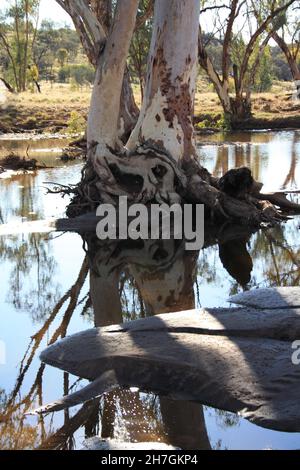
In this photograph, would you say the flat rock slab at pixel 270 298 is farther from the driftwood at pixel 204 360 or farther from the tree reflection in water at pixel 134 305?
the tree reflection in water at pixel 134 305

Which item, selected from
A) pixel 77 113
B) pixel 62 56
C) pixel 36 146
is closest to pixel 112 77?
pixel 36 146

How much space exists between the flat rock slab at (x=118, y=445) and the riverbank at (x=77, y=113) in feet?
71.9

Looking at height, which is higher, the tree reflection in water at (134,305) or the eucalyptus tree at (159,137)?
the eucalyptus tree at (159,137)

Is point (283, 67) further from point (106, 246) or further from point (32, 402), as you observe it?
point (32, 402)

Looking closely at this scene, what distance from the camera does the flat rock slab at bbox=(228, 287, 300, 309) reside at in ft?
18.5

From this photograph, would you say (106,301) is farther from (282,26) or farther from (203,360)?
(282,26)

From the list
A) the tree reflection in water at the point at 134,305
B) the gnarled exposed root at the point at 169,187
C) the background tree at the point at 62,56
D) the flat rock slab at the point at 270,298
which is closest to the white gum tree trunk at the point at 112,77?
the gnarled exposed root at the point at 169,187

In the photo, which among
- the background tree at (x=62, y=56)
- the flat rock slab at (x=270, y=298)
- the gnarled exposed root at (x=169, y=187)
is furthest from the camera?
the background tree at (x=62, y=56)

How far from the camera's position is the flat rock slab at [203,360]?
4305 millimetres

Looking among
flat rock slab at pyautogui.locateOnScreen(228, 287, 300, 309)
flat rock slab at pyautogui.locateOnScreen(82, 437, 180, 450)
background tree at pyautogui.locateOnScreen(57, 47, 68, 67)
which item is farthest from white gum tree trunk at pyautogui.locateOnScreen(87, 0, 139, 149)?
background tree at pyautogui.locateOnScreen(57, 47, 68, 67)

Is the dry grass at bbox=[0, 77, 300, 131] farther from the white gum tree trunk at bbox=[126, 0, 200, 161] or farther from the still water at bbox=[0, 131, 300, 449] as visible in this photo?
the white gum tree trunk at bbox=[126, 0, 200, 161]

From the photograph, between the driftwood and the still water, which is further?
the driftwood

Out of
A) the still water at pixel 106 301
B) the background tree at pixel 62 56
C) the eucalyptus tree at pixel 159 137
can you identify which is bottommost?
the still water at pixel 106 301

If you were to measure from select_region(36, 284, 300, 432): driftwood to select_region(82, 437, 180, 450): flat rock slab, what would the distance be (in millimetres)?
511
